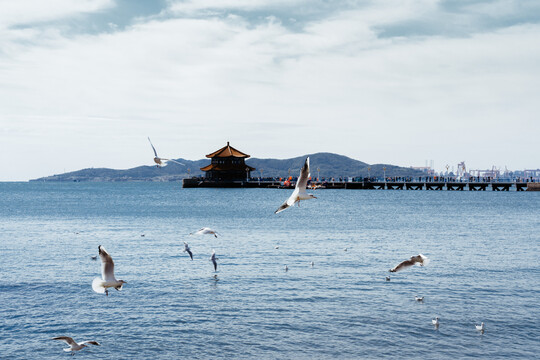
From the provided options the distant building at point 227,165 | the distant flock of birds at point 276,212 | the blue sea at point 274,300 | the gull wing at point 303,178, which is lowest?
the blue sea at point 274,300

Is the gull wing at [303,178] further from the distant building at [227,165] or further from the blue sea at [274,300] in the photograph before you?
the distant building at [227,165]

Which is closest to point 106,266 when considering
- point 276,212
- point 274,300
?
point 276,212

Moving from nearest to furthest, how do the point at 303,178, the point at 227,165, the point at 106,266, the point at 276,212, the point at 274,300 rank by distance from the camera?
the point at 276,212 < the point at 303,178 < the point at 106,266 < the point at 274,300 < the point at 227,165

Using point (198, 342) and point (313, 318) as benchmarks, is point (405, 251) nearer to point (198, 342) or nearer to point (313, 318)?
point (313, 318)

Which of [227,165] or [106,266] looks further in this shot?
[227,165]

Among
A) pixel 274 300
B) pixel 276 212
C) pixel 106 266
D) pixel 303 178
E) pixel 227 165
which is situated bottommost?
pixel 274 300

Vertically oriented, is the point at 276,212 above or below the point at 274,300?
above

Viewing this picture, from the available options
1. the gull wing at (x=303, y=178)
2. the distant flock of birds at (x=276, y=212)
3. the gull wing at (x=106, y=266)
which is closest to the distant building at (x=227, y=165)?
the distant flock of birds at (x=276, y=212)

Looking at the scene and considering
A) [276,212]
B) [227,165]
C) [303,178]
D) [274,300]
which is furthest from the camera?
[227,165]

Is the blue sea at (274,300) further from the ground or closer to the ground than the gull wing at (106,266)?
closer to the ground

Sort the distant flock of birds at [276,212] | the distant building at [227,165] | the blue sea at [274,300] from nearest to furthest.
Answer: the distant flock of birds at [276,212] < the blue sea at [274,300] < the distant building at [227,165]

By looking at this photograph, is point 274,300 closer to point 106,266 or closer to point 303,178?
point 106,266

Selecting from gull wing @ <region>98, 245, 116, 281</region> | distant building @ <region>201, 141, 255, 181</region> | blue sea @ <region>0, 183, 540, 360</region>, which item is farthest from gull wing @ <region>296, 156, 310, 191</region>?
distant building @ <region>201, 141, 255, 181</region>

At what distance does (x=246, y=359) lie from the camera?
20219 mm
